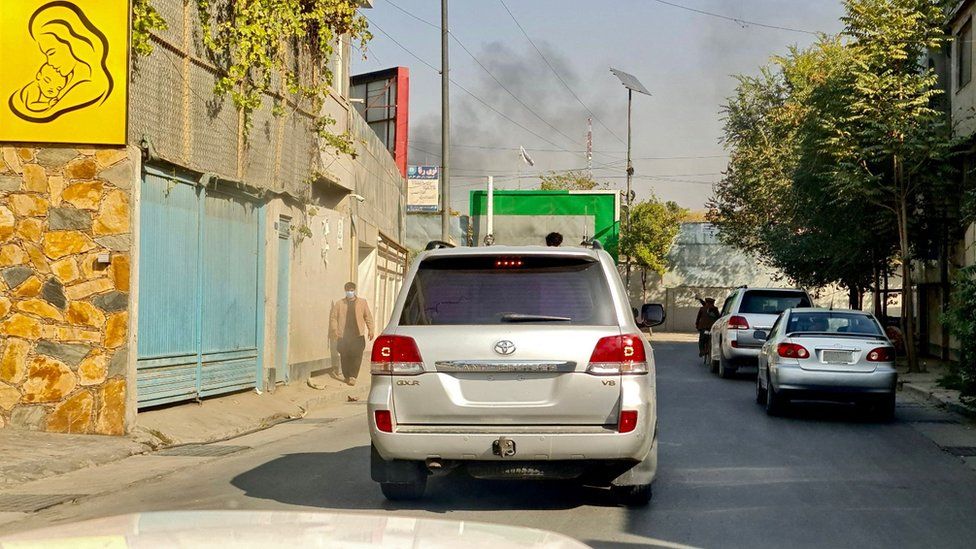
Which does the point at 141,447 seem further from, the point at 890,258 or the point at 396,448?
the point at 890,258

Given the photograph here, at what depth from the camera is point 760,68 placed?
159ft

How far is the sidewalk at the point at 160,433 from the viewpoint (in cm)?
1069

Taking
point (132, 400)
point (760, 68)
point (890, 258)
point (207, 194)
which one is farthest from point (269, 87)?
point (760, 68)

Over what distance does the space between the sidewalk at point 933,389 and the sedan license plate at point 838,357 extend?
5.36ft

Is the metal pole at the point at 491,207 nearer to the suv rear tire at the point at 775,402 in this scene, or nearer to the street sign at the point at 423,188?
the suv rear tire at the point at 775,402

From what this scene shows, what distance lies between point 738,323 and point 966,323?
8.02m

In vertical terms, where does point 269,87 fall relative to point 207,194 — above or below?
above

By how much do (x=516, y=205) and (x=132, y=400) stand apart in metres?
13.4

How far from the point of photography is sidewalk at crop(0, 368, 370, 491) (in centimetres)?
1069

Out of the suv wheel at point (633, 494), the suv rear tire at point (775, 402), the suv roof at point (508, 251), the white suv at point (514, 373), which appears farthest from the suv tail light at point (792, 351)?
the suv roof at point (508, 251)

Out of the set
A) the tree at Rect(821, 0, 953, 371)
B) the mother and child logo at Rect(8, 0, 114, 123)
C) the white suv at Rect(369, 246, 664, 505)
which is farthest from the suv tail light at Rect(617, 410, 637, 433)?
the tree at Rect(821, 0, 953, 371)

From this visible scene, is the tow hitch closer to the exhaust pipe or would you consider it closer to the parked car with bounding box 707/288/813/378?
the exhaust pipe

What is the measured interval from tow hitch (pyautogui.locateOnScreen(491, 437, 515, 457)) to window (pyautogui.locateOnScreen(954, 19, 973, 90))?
21.3 meters

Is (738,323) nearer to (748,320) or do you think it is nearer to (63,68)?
(748,320)
